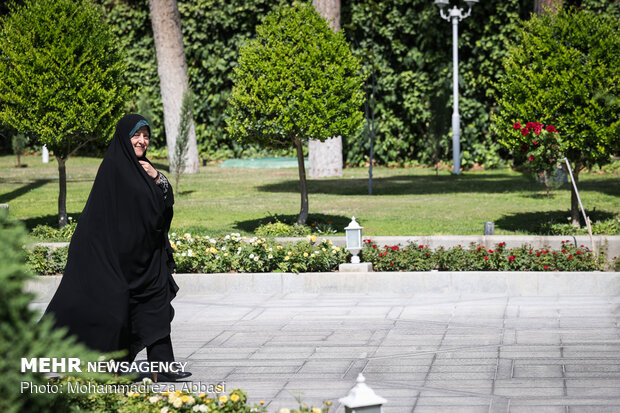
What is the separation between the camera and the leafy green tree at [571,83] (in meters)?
11.0

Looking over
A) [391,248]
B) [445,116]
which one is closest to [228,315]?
[391,248]

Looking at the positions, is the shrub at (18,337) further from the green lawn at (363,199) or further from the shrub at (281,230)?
the green lawn at (363,199)

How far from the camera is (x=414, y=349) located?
6.69 meters

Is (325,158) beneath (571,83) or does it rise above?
beneath

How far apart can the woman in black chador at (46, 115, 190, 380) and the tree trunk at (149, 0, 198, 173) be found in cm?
1518

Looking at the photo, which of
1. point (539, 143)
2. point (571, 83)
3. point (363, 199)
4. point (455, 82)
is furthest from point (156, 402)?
point (455, 82)

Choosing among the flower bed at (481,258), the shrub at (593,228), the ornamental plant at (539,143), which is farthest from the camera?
Answer: the ornamental plant at (539,143)

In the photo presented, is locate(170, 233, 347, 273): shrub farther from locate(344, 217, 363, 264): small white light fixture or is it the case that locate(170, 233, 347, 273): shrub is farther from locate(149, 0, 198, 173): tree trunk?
Result: locate(149, 0, 198, 173): tree trunk

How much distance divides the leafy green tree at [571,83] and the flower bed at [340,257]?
79.7 inches

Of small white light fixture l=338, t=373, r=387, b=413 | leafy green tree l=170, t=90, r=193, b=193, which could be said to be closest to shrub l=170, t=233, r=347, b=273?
small white light fixture l=338, t=373, r=387, b=413

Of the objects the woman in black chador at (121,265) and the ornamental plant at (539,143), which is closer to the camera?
the woman in black chador at (121,265)

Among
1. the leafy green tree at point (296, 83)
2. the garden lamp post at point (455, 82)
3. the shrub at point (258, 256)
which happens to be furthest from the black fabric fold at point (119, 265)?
the garden lamp post at point (455, 82)

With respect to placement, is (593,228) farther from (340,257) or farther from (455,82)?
(455,82)

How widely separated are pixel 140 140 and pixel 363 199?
10532 millimetres
